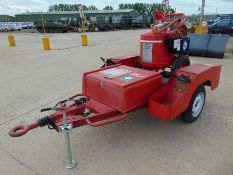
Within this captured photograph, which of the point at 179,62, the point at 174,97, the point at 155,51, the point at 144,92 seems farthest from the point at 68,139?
the point at 179,62

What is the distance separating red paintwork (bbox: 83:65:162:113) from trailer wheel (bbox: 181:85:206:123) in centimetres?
60

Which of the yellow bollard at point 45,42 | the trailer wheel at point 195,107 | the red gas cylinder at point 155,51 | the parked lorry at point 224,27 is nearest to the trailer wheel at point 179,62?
the red gas cylinder at point 155,51

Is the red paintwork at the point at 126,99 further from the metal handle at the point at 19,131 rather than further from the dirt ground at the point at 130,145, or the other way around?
the dirt ground at the point at 130,145

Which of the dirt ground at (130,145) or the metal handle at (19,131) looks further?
the dirt ground at (130,145)

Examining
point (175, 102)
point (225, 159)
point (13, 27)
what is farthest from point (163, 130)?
point (13, 27)

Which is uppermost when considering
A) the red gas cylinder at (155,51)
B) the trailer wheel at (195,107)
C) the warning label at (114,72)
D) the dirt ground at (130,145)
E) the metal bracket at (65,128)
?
the red gas cylinder at (155,51)

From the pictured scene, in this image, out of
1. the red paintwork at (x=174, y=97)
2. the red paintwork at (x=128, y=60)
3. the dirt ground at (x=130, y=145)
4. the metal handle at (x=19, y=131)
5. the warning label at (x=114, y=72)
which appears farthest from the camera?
the red paintwork at (x=128, y=60)

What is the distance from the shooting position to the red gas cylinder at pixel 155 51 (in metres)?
3.64

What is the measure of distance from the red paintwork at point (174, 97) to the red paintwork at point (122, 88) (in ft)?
0.42

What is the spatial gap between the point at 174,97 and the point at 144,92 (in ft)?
1.59

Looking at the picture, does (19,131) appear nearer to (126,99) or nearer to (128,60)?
(126,99)

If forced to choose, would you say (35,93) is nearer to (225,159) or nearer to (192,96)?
(192,96)

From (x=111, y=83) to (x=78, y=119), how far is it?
592mm

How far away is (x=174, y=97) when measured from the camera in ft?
10.1
